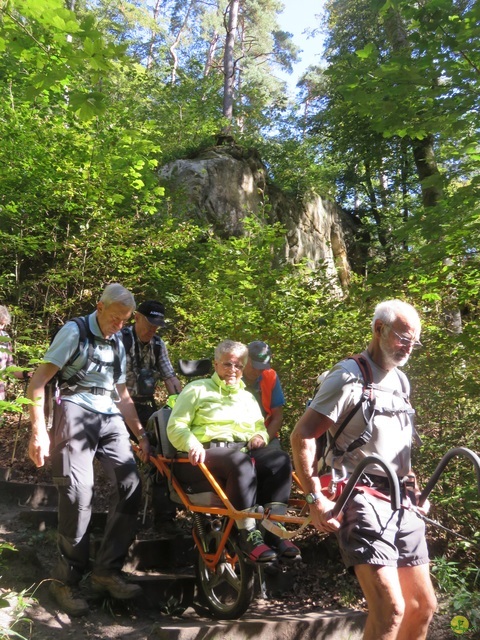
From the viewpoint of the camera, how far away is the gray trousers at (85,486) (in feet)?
12.5

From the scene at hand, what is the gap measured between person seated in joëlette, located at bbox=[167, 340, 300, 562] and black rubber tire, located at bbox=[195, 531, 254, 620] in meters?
0.20

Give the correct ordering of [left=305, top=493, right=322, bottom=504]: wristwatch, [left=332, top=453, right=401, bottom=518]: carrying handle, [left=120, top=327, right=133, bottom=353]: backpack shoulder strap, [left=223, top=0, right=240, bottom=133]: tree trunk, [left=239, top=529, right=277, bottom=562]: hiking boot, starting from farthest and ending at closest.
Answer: [left=223, top=0, right=240, bottom=133]: tree trunk
[left=120, top=327, right=133, bottom=353]: backpack shoulder strap
[left=239, top=529, right=277, bottom=562]: hiking boot
[left=305, top=493, right=322, bottom=504]: wristwatch
[left=332, top=453, right=401, bottom=518]: carrying handle

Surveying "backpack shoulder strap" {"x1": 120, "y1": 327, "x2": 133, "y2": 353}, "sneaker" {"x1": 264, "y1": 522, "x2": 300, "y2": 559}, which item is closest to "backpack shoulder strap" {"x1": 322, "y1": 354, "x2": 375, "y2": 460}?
"sneaker" {"x1": 264, "y1": 522, "x2": 300, "y2": 559}

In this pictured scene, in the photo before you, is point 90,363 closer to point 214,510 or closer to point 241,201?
point 214,510

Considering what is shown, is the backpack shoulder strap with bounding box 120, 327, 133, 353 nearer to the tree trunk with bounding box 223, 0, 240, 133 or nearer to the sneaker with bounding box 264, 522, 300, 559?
the sneaker with bounding box 264, 522, 300, 559

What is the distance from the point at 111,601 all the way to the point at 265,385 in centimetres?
211

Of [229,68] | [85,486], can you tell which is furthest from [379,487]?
[229,68]

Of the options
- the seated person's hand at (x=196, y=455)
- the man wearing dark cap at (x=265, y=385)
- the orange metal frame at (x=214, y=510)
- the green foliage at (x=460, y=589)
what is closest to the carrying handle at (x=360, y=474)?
the orange metal frame at (x=214, y=510)

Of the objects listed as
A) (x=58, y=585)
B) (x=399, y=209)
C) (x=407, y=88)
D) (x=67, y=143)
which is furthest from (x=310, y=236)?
(x=58, y=585)

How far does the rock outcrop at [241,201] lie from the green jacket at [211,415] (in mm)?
6862

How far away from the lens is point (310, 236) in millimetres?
16891

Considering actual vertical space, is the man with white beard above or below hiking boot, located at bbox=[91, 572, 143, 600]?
above

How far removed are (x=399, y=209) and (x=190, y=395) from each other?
51.2 feet

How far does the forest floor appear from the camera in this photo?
3.59 metres
